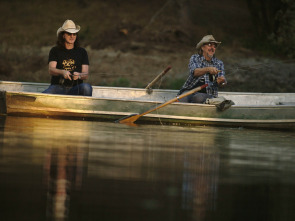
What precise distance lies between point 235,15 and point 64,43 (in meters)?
25.4

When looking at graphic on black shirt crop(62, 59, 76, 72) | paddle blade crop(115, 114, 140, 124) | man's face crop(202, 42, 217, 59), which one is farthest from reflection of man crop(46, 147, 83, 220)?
man's face crop(202, 42, 217, 59)

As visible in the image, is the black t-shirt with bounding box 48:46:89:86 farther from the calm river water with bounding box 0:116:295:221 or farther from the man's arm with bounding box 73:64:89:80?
the calm river water with bounding box 0:116:295:221

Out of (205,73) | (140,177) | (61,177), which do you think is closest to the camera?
(61,177)

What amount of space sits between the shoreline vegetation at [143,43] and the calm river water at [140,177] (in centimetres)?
694

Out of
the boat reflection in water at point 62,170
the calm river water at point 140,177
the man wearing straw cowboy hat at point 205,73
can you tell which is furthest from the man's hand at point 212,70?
the boat reflection in water at point 62,170

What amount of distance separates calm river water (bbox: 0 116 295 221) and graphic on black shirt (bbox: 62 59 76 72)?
9.91 ft

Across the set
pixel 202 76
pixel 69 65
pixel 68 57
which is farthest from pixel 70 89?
pixel 202 76

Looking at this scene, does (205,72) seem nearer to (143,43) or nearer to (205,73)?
(205,73)

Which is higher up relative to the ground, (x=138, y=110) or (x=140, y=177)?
(x=138, y=110)

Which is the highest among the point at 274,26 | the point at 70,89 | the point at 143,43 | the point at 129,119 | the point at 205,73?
the point at 274,26

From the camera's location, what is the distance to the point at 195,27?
33.8m

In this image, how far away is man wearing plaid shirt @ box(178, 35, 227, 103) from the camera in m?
13.7

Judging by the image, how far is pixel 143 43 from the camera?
27.7 m

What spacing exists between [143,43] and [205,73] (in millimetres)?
14160
